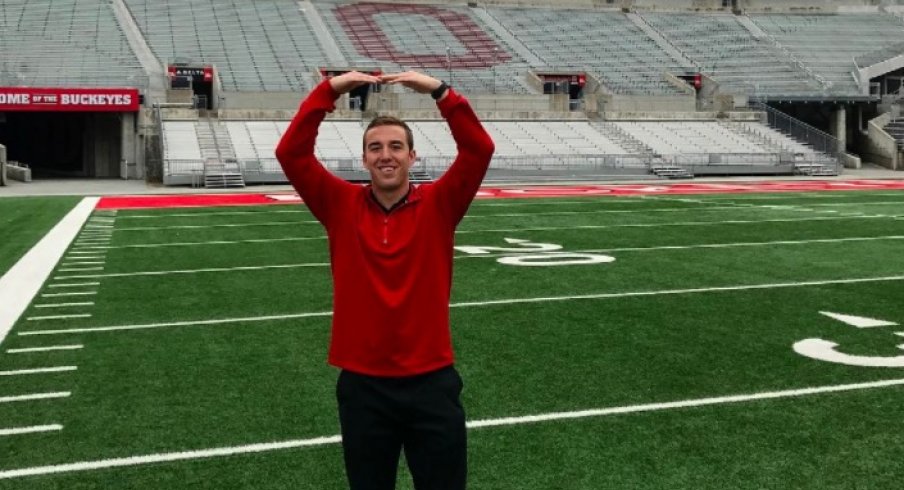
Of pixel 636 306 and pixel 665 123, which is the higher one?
pixel 665 123

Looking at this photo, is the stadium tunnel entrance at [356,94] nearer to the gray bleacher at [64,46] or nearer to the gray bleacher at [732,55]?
the gray bleacher at [64,46]

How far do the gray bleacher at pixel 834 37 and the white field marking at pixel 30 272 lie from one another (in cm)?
3516

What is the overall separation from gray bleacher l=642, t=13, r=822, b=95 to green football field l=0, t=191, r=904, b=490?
101ft

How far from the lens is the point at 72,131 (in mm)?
36875

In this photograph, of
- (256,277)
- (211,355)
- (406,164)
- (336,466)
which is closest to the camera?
(406,164)

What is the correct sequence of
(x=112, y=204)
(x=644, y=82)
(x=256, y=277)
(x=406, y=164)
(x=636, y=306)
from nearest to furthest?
(x=406, y=164), (x=636, y=306), (x=256, y=277), (x=112, y=204), (x=644, y=82)

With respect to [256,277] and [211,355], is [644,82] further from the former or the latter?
[211,355]

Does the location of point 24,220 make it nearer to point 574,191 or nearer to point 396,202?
point 574,191

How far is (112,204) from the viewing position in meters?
20.7

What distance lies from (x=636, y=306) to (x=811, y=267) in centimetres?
344

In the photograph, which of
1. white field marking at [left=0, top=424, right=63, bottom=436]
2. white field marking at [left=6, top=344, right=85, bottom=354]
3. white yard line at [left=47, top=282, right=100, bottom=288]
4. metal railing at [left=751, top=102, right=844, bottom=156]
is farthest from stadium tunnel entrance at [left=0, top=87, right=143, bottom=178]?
white field marking at [left=0, top=424, right=63, bottom=436]

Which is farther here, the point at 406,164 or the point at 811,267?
the point at 811,267

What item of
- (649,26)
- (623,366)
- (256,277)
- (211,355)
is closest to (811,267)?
(623,366)

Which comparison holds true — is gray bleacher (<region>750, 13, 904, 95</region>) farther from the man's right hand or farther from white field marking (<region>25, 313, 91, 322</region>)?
the man's right hand
